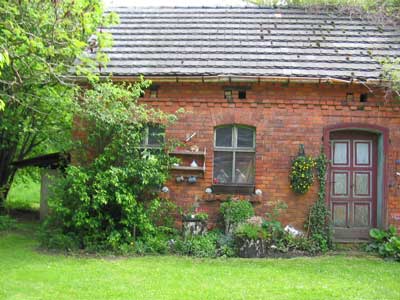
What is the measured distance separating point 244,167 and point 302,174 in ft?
4.34

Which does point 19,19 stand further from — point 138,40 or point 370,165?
point 370,165

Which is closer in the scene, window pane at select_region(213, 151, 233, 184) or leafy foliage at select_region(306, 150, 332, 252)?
leafy foliage at select_region(306, 150, 332, 252)

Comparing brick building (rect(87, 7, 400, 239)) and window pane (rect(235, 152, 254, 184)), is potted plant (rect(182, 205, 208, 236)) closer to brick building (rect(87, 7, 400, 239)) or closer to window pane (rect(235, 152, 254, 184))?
brick building (rect(87, 7, 400, 239))

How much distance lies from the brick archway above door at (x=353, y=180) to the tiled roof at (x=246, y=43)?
1499 mm

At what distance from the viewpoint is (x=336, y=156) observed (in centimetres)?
1099

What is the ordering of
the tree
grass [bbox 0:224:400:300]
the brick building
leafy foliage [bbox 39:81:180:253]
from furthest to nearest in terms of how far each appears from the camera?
the brick building → leafy foliage [bbox 39:81:180:253] → the tree → grass [bbox 0:224:400:300]

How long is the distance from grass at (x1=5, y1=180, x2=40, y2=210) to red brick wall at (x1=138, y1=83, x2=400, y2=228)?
7601mm

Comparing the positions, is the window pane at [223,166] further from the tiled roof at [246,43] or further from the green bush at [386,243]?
the green bush at [386,243]

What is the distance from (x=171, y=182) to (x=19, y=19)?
4602 mm

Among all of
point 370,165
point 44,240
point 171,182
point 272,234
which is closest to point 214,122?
point 171,182

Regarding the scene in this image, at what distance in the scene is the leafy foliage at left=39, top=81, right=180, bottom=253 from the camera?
9578mm

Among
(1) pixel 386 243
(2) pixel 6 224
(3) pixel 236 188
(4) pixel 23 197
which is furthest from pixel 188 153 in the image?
(4) pixel 23 197

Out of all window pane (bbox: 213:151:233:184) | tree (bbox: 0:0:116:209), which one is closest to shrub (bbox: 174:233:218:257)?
window pane (bbox: 213:151:233:184)

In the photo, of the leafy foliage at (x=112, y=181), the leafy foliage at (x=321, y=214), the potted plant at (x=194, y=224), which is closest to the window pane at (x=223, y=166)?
Answer: the potted plant at (x=194, y=224)
